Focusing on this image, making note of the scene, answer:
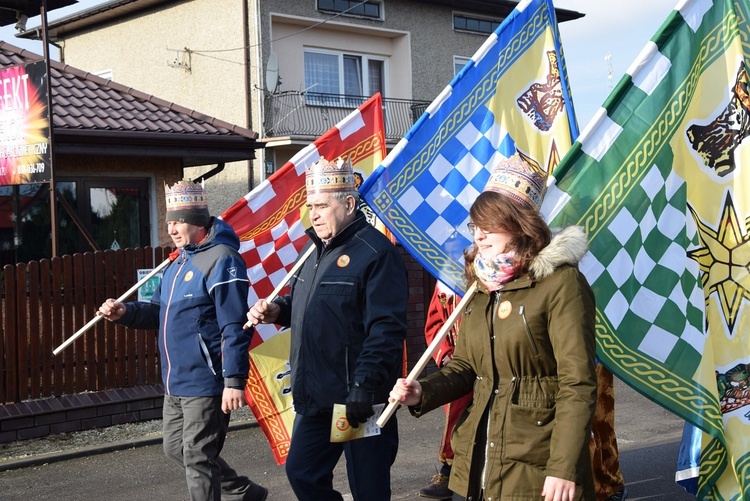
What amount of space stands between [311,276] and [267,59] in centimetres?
1631

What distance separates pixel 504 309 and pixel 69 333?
20.6ft

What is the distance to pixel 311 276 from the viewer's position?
450cm

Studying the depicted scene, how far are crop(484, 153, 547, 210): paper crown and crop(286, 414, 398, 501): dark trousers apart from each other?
54.6 inches

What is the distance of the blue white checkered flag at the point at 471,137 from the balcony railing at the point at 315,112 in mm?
14716

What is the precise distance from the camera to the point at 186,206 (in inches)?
203

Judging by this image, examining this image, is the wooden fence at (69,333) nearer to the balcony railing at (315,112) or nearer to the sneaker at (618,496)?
the sneaker at (618,496)

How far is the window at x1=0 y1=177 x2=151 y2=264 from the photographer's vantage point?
1234 centimetres

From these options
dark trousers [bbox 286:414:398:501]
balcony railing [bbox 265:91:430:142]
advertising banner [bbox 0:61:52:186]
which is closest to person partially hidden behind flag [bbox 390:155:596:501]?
dark trousers [bbox 286:414:398:501]

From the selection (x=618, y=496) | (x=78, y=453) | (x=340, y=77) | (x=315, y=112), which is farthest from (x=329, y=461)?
(x=340, y=77)

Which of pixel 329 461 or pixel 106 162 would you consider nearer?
pixel 329 461

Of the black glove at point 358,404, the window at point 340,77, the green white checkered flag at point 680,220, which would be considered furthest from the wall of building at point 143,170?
the green white checkered flag at point 680,220

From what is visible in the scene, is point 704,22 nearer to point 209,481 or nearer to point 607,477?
point 607,477

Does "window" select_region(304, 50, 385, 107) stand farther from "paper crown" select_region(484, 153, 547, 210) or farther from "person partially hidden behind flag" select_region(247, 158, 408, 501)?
"paper crown" select_region(484, 153, 547, 210)

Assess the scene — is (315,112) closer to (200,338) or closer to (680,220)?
(200,338)
